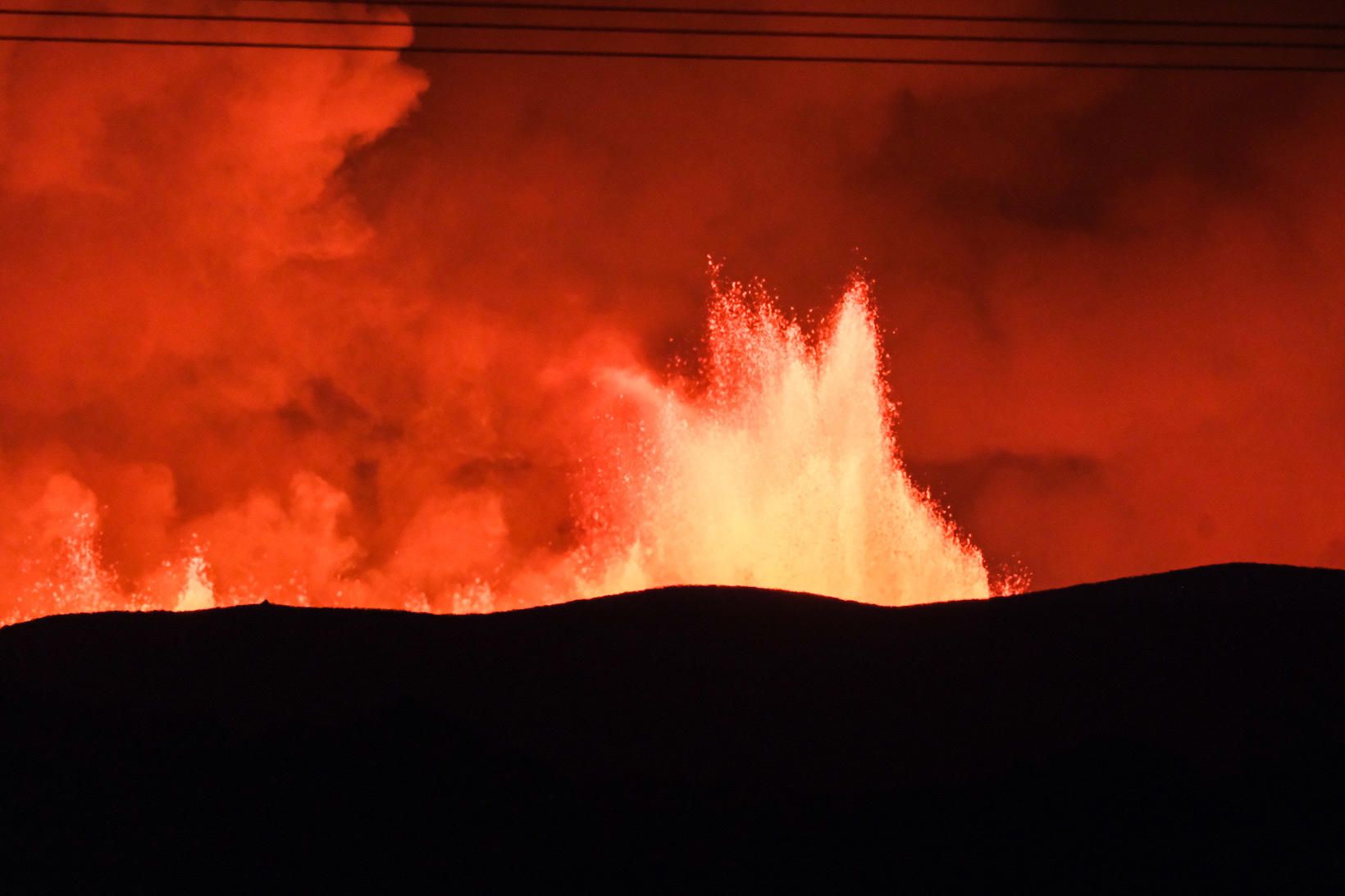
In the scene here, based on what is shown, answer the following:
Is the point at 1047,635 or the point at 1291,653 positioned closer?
the point at 1291,653

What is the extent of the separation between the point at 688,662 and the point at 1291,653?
924cm

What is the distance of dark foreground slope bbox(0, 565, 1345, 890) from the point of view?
15.4 metres

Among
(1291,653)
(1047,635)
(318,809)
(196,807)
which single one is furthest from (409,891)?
(1291,653)

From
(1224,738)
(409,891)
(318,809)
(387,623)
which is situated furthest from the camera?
(387,623)

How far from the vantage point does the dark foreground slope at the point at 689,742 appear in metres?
15.4

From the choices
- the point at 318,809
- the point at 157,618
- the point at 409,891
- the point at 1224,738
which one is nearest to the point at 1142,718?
the point at 1224,738

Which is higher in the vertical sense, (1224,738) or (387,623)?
(387,623)

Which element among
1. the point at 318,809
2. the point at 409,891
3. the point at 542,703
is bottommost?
the point at 409,891

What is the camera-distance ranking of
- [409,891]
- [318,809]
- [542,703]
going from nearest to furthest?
[409,891] → [318,809] → [542,703]

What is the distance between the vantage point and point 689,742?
17391 mm

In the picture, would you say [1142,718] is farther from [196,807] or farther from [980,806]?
[196,807]

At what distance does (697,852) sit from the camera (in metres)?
15.4

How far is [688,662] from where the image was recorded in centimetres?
1958

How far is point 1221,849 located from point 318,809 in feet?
37.3
